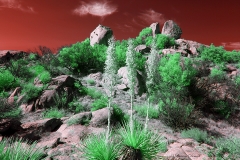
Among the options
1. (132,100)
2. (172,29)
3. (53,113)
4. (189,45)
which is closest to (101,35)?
(189,45)

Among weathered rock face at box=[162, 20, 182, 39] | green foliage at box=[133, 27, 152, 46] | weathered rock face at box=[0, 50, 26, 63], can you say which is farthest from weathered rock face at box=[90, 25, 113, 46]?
weathered rock face at box=[162, 20, 182, 39]

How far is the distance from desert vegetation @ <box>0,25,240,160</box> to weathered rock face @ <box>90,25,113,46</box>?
323 inches

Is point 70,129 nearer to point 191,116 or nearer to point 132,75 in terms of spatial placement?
point 132,75

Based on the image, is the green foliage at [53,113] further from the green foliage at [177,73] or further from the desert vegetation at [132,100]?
the green foliage at [177,73]

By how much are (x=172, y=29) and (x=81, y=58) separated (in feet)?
87.3

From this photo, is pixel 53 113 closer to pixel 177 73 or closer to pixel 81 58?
pixel 177 73

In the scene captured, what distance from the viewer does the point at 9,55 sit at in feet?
82.9

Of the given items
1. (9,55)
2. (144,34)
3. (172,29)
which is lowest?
(9,55)

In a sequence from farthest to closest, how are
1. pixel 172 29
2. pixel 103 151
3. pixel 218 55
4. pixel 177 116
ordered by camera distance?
pixel 172 29
pixel 218 55
pixel 177 116
pixel 103 151

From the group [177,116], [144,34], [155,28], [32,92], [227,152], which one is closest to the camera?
[227,152]

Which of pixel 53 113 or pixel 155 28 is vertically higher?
pixel 155 28

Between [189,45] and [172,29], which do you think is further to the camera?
[172,29]

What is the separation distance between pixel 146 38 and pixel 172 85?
2671cm

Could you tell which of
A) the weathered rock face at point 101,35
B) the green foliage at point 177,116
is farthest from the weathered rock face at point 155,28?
the green foliage at point 177,116
